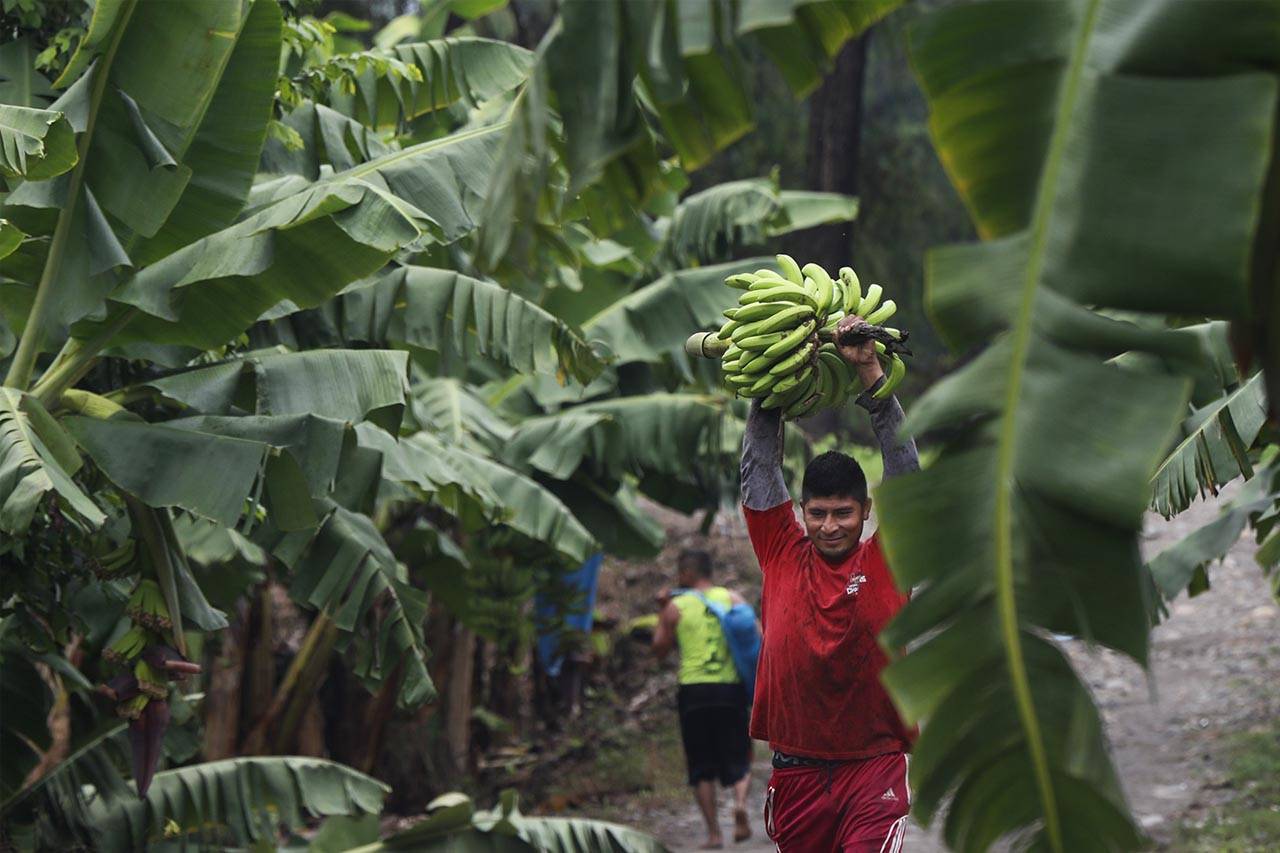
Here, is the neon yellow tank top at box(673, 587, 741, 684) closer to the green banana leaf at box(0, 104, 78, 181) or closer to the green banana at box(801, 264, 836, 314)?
the green banana at box(801, 264, 836, 314)

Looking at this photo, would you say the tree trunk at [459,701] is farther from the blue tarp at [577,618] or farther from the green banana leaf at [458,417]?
the green banana leaf at [458,417]

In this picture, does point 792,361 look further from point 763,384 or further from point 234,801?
point 234,801

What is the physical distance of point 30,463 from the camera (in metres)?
4.71

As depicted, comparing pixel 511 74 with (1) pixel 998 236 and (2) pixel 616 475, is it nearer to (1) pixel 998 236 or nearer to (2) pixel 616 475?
(2) pixel 616 475

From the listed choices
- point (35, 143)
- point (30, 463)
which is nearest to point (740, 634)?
point (30, 463)

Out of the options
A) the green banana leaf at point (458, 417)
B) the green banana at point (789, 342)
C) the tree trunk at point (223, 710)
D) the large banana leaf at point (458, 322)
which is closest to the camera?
the green banana at point (789, 342)

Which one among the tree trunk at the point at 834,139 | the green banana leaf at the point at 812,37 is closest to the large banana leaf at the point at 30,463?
the green banana leaf at the point at 812,37

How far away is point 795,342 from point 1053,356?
2041mm

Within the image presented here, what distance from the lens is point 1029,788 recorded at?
2.41 m

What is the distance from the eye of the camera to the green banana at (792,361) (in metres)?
4.41

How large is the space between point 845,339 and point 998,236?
6.17 feet

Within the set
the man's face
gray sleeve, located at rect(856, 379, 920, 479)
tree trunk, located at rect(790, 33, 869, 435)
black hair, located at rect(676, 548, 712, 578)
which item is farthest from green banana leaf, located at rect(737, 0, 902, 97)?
tree trunk, located at rect(790, 33, 869, 435)

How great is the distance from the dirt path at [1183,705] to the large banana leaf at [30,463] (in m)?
6.40

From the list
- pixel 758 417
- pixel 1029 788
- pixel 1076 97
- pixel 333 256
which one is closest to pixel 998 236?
pixel 1076 97
